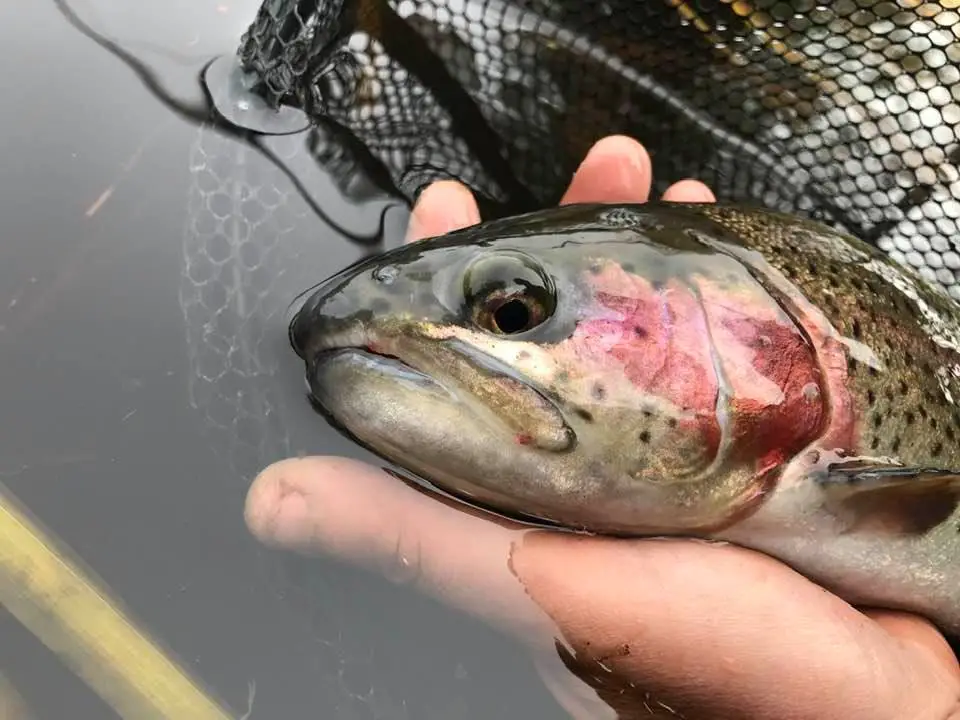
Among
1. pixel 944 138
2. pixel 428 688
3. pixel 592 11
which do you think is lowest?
pixel 428 688

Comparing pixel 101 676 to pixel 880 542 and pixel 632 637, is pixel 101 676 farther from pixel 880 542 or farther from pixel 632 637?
pixel 880 542

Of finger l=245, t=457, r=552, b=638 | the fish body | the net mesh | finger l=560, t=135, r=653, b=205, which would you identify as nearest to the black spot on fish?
the fish body

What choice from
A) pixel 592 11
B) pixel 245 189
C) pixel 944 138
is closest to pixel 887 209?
pixel 944 138

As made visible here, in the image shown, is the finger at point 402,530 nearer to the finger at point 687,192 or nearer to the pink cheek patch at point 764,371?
the pink cheek patch at point 764,371

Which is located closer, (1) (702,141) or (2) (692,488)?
(2) (692,488)

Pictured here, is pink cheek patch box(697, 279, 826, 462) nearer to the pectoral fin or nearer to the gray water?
the pectoral fin

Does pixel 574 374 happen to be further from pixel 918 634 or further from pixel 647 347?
pixel 918 634
